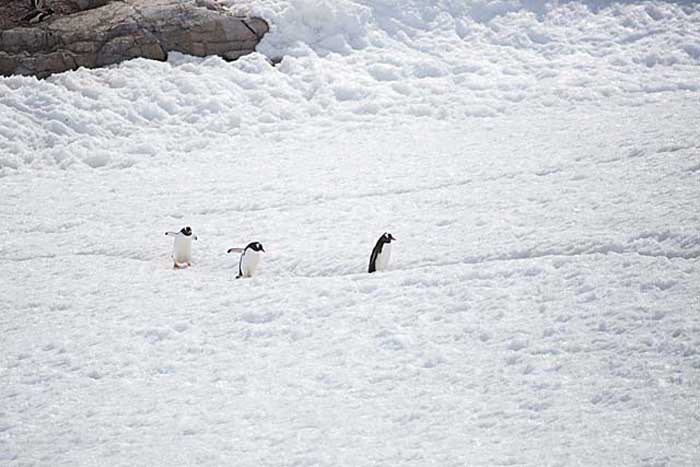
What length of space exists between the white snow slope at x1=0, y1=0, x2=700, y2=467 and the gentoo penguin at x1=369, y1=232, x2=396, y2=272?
0.23m

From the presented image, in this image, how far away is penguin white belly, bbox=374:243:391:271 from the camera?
9258 millimetres

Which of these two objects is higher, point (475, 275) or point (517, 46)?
point (517, 46)

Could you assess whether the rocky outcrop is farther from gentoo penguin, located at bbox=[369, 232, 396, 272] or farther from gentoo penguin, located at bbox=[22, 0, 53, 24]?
gentoo penguin, located at bbox=[369, 232, 396, 272]

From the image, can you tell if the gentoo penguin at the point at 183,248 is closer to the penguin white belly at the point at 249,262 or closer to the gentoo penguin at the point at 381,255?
the penguin white belly at the point at 249,262

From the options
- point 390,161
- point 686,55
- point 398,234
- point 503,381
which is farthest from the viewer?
point 686,55

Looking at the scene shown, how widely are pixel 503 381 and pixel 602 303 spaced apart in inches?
59.7

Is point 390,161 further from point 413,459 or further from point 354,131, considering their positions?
point 413,459

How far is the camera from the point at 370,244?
33.2 ft

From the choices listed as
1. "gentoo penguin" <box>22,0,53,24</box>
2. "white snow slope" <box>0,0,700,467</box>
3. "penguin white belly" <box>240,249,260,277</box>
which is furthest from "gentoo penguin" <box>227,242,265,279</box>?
"gentoo penguin" <box>22,0,53,24</box>

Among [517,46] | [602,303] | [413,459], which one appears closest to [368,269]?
[602,303]

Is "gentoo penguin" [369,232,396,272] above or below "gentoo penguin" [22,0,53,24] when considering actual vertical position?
below

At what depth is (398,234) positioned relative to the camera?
10438 mm

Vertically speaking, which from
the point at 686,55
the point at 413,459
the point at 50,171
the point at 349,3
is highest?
the point at 349,3

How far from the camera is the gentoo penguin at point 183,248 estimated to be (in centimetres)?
1007
